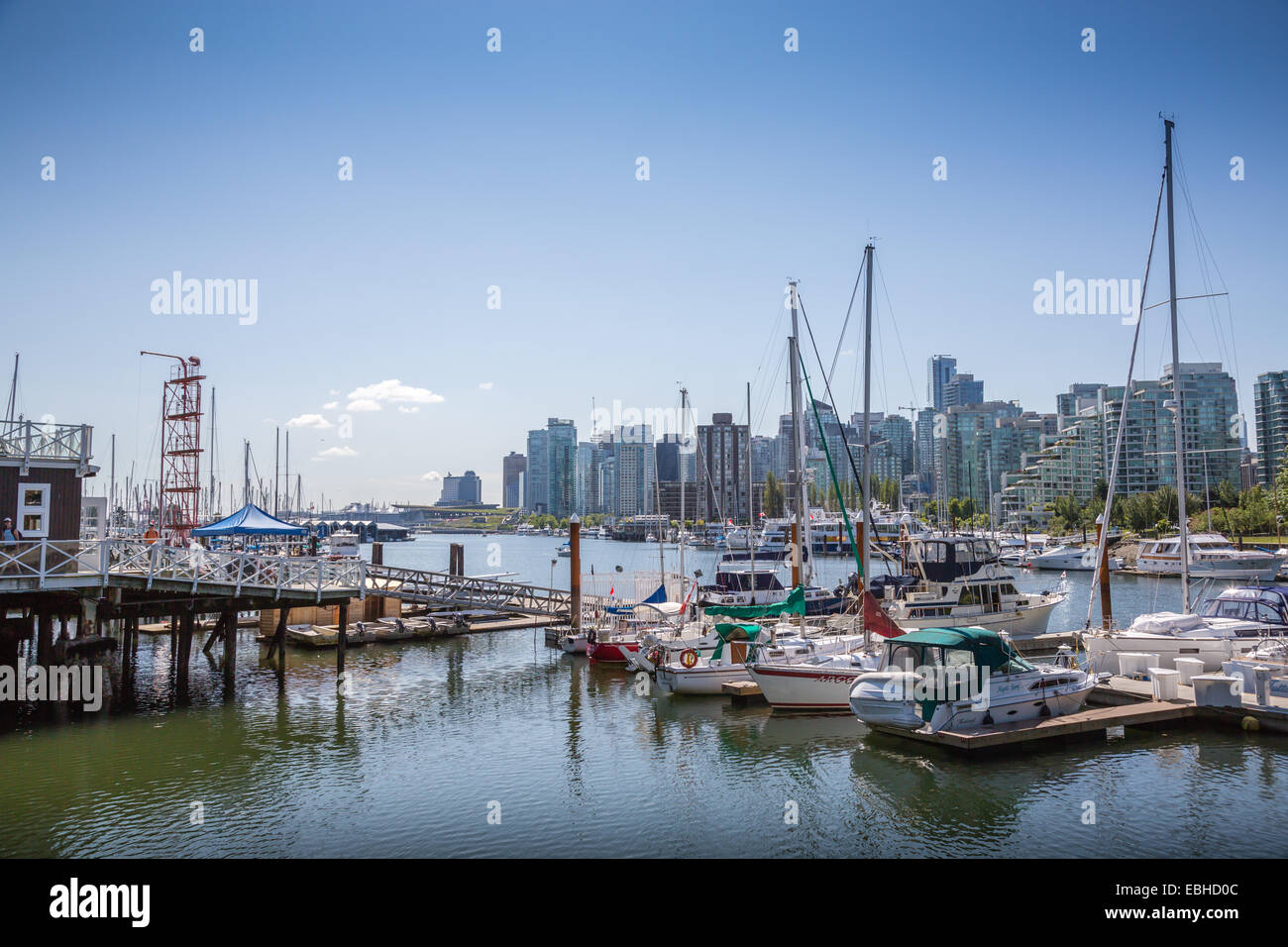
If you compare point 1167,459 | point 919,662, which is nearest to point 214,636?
point 919,662

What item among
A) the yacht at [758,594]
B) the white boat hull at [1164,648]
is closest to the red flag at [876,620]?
the white boat hull at [1164,648]

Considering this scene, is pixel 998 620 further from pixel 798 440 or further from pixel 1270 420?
pixel 1270 420

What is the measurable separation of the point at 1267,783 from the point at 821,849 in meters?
10.8

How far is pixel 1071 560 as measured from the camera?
9362 centimetres

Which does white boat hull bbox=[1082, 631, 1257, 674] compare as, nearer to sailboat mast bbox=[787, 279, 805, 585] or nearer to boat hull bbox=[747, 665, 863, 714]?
boat hull bbox=[747, 665, 863, 714]

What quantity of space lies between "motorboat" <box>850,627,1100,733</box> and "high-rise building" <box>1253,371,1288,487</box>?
176 meters

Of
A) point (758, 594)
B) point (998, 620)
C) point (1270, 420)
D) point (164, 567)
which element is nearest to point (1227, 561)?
point (998, 620)

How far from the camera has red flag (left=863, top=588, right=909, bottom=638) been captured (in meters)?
25.7

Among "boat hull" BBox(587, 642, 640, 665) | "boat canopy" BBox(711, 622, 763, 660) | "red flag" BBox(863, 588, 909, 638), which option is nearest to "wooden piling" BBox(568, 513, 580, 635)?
"boat hull" BBox(587, 642, 640, 665)

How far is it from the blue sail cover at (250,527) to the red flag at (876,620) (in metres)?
22.3

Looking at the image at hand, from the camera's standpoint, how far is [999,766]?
2011cm

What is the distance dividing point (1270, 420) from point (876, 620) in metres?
188
